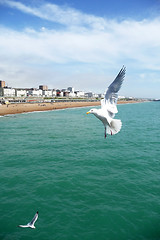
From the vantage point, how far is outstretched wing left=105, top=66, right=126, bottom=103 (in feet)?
23.1

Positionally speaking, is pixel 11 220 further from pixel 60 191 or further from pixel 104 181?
pixel 104 181

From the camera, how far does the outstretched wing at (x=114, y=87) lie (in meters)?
7.04

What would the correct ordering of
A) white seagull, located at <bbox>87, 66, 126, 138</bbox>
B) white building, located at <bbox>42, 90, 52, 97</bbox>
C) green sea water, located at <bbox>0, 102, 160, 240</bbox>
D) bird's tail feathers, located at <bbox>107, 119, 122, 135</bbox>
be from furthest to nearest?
white building, located at <bbox>42, 90, 52, 97</bbox> → green sea water, located at <bbox>0, 102, 160, 240</bbox> → bird's tail feathers, located at <bbox>107, 119, 122, 135</bbox> → white seagull, located at <bbox>87, 66, 126, 138</bbox>

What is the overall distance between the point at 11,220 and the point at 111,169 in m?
8.14

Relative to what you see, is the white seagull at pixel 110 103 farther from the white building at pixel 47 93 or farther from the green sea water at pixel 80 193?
the white building at pixel 47 93

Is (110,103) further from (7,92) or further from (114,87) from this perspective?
(7,92)

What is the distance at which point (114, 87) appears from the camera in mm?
7223

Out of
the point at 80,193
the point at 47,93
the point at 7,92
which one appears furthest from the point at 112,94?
the point at 47,93

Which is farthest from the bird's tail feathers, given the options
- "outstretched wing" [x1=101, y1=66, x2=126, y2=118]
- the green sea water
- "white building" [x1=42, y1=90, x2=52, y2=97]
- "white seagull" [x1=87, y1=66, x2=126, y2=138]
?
"white building" [x1=42, y1=90, x2=52, y2=97]

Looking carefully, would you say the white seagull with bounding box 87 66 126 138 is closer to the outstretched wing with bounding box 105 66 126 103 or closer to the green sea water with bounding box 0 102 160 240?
the outstretched wing with bounding box 105 66 126 103

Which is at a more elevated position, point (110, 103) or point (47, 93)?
point (47, 93)

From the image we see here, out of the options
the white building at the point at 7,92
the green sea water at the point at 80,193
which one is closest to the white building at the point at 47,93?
the white building at the point at 7,92

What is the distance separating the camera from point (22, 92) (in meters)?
151

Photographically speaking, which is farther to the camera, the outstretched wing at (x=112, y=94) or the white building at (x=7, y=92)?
the white building at (x=7, y=92)
